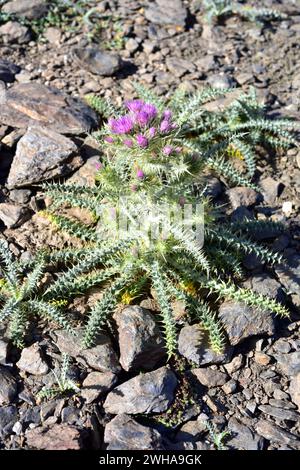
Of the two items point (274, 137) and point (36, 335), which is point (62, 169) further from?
point (274, 137)

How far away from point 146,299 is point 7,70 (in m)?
2.82

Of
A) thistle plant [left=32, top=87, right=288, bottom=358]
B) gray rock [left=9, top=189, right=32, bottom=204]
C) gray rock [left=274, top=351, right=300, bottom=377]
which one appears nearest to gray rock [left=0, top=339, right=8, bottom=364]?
thistle plant [left=32, top=87, right=288, bottom=358]

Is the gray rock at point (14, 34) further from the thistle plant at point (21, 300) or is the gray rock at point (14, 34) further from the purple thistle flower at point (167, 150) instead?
the purple thistle flower at point (167, 150)

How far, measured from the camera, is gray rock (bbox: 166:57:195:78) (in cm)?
592

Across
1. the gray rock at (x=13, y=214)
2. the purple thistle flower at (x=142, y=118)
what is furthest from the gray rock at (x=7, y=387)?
the purple thistle flower at (x=142, y=118)

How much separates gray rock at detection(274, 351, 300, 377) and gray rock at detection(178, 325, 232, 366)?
34 centimetres

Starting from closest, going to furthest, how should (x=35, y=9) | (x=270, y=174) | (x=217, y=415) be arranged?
(x=217, y=415) < (x=270, y=174) < (x=35, y=9)

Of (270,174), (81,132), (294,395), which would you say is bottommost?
(294,395)

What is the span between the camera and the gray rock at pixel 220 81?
579 cm

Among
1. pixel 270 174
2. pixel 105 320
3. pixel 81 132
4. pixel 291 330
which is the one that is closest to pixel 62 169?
pixel 81 132

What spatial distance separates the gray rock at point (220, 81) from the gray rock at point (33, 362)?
3.27 m

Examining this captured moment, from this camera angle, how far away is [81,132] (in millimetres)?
4965

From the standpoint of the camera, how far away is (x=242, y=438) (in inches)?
138

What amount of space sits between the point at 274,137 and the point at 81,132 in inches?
69.1
